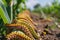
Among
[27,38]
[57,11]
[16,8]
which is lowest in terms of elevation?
[57,11]

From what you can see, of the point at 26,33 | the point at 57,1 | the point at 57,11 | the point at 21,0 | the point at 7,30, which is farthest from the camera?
the point at 57,1

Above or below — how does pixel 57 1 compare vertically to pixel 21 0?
below

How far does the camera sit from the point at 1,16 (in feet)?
10.7

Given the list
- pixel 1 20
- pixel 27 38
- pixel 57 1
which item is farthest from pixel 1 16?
pixel 57 1

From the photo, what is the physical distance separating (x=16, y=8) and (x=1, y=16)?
2061 mm

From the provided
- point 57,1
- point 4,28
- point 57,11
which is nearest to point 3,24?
point 4,28

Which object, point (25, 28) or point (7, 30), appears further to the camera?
point (7, 30)

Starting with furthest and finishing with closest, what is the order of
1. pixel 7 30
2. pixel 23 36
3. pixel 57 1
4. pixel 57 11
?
pixel 57 1 < pixel 57 11 < pixel 7 30 < pixel 23 36

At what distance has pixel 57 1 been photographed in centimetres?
982

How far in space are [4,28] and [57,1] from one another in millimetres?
6643

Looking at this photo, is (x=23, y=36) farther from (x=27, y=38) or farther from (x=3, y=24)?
(x=3, y=24)

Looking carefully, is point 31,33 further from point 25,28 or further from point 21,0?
point 21,0

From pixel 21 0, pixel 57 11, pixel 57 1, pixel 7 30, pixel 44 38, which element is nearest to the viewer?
pixel 7 30

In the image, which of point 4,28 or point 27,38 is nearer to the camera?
point 27,38
